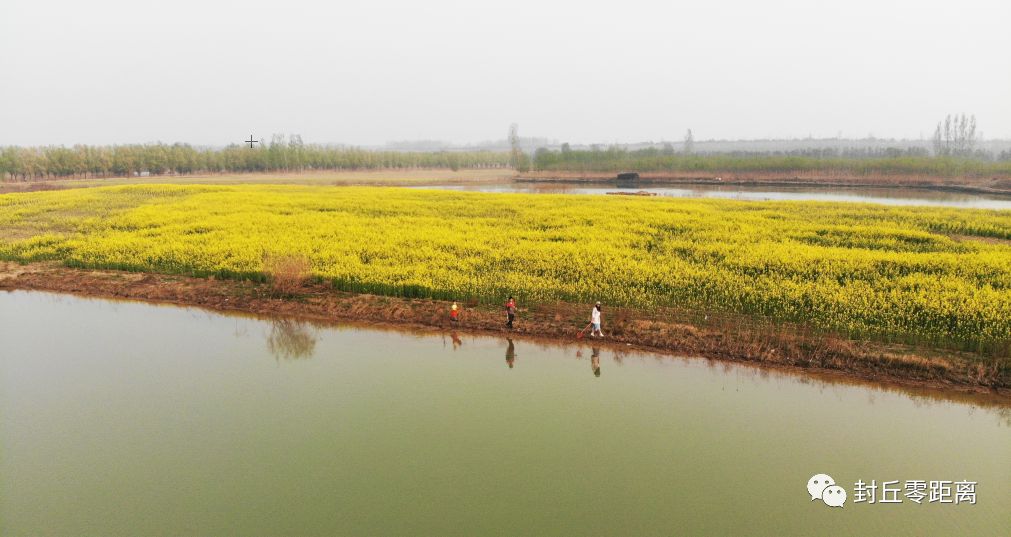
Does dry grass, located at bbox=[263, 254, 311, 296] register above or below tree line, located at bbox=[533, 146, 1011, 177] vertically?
below

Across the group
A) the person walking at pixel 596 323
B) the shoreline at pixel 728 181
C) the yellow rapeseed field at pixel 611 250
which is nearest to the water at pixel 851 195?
the shoreline at pixel 728 181

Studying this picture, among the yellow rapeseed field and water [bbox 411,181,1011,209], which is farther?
water [bbox 411,181,1011,209]

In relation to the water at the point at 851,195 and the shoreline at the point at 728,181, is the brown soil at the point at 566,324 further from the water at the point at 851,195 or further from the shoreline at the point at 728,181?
the shoreline at the point at 728,181

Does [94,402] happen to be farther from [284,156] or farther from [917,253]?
[284,156]

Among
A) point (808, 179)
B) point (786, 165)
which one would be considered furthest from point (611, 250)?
point (786, 165)

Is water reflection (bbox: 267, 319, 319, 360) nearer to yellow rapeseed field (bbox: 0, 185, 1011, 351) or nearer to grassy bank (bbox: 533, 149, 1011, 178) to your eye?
yellow rapeseed field (bbox: 0, 185, 1011, 351)

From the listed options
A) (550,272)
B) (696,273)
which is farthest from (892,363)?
(550,272)

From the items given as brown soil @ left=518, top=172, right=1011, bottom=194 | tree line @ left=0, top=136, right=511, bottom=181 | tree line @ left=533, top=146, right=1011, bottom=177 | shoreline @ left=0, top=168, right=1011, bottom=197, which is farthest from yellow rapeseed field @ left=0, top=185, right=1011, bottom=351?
tree line @ left=0, top=136, right=511, bottom=181
